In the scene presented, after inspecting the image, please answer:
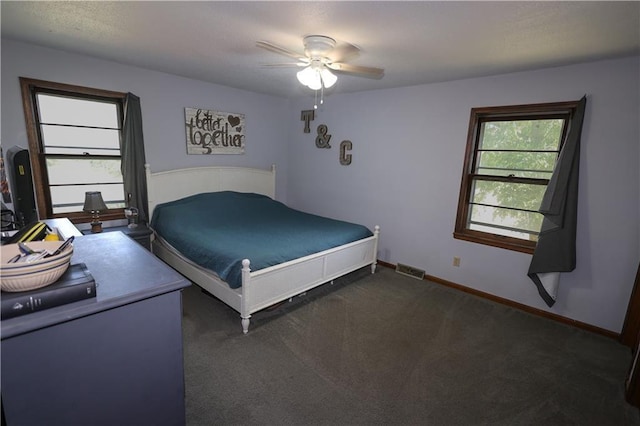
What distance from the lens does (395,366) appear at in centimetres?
220

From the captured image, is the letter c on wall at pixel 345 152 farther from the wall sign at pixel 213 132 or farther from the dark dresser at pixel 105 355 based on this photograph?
the dark dresser at pixel 105 355

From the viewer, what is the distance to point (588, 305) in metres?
2.78

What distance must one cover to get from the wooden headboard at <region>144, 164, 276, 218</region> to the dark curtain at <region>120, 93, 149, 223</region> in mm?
91

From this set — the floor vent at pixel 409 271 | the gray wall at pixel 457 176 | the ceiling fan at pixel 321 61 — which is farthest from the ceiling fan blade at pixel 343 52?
the floor vent at pixel 409 271

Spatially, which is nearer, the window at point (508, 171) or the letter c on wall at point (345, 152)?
the window at point (508, 171)

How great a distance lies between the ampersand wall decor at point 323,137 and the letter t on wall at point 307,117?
0.71 ft

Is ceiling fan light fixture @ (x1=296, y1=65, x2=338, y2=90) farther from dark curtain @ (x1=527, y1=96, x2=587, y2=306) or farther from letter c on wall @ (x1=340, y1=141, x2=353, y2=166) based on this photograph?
dark curtain @ (x1=527, y1=96, x2=587, y2=306)

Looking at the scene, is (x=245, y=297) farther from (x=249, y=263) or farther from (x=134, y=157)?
(x=134, y=157)

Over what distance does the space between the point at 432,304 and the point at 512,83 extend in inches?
92.0

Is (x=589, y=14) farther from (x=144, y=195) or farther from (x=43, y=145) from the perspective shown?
(x=43, y=145)

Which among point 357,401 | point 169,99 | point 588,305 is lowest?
point 357,401

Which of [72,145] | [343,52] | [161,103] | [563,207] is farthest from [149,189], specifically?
[563,207]

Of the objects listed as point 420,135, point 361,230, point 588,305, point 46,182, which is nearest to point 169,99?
point 46,182

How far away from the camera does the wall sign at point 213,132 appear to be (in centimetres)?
391
